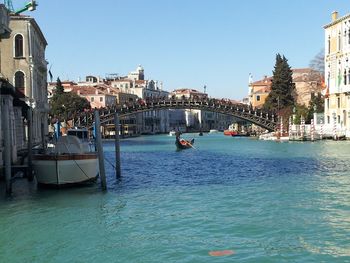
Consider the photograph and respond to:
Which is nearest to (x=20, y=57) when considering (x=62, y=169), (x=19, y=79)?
(x=19, y=79)

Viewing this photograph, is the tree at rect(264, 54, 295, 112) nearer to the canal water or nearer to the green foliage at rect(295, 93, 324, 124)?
the green foliage at rect(295, 93, 324, 124)

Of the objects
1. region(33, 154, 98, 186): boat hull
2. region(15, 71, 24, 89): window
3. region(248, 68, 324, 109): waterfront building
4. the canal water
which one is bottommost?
the canal water

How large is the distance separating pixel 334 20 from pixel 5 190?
31.8 meters

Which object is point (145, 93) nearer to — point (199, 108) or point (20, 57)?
point (199, 108)

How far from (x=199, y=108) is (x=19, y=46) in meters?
22.2

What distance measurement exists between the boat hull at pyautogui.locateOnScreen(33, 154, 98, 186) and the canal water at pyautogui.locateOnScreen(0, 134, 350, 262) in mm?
341

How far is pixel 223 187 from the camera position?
1408 cm

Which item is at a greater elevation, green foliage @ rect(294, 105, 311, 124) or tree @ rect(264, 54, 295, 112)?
tree @ rect(264, 54, 295, 112)

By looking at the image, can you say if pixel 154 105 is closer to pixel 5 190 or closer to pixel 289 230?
pixel 5 190

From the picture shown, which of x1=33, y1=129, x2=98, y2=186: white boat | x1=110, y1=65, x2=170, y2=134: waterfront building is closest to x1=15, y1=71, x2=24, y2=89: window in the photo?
x1=33, y1=129, x2=98, y2=186: white boat

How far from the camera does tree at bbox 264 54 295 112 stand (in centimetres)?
5362

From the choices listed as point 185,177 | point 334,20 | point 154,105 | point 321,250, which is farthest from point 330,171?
point 154,105

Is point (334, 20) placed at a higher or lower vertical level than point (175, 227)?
higher

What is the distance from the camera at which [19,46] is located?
104ft
